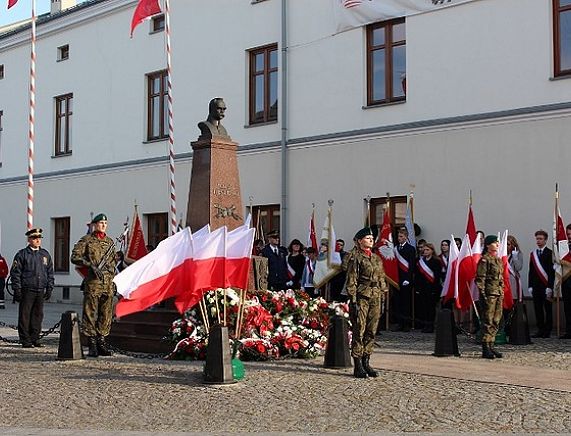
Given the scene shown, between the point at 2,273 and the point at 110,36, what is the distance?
308 inches

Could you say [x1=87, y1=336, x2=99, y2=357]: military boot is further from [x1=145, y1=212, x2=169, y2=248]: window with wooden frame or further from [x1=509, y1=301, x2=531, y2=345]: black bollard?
[x1=145, y1=212, x2=169, y2=248]: window with wooden frame

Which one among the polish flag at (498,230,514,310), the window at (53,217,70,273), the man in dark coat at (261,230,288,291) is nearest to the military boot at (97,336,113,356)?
the polish flag at (498,230,514,310)

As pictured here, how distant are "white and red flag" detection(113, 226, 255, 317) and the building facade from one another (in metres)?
8.12

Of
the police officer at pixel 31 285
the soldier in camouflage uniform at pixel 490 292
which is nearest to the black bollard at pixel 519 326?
the soldier in camouflage uniform at pixel 490 292

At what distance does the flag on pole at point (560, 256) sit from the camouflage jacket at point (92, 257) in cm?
743

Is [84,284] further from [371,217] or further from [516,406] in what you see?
[371,217]

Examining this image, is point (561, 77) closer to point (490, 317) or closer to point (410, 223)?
point (410, 223)

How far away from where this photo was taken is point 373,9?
19281mm

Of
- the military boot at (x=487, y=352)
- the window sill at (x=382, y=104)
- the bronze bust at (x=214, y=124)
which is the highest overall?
the window sill at (x=382, y=104)

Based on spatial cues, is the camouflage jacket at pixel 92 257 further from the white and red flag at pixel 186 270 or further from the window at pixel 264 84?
the window at pixel 264 84

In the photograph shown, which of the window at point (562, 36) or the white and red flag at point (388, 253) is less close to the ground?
the window at point (562, 36)

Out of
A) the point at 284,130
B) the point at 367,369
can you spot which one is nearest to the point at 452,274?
the point at 367,369

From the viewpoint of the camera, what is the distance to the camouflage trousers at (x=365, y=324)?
1020cm

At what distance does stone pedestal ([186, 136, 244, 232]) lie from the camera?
42.9ft
